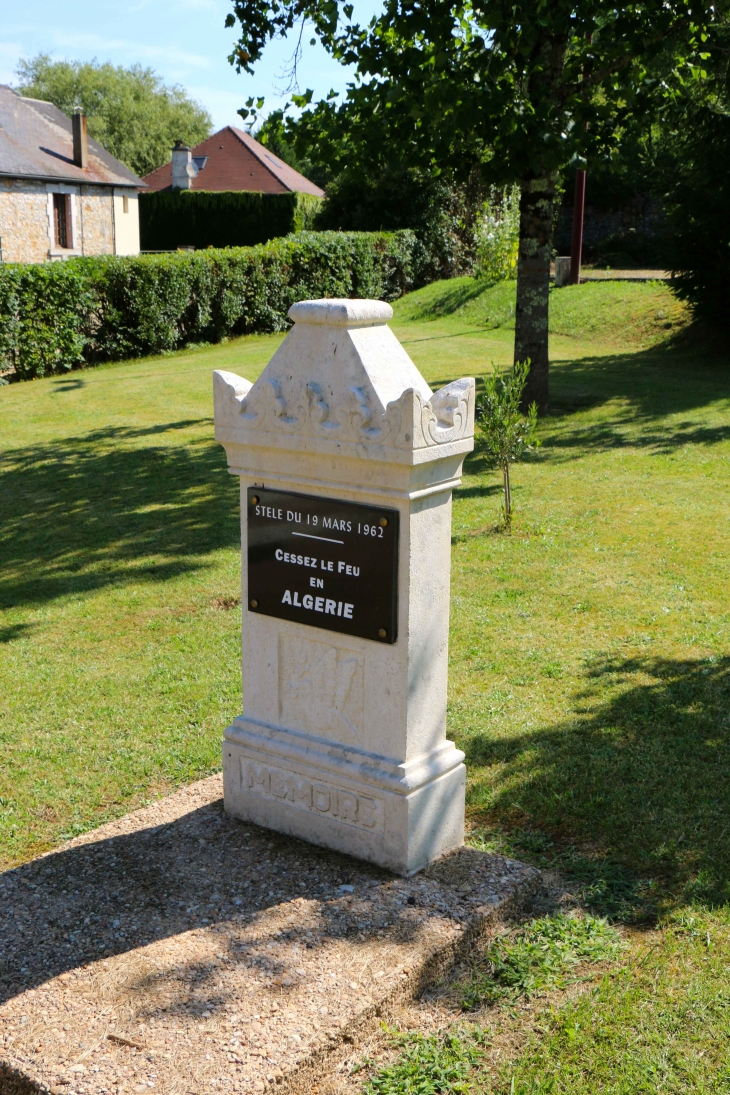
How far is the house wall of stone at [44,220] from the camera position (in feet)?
104

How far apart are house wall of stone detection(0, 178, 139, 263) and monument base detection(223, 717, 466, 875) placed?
92.7 feet

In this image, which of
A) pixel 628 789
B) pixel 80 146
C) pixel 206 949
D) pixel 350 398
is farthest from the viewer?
pixel 80 146

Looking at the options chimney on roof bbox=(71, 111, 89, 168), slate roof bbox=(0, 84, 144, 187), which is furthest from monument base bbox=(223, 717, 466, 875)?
chimney on roof bbox=(71, 111, 89, 168)

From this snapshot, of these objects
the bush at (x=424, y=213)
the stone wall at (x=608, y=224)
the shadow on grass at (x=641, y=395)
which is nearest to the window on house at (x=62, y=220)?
the bush at (x=424, y=213)

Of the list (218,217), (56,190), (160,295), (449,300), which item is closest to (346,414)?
(160,295)

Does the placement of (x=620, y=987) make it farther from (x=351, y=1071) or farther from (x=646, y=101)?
(x=646, y=101)

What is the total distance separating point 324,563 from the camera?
3818 millimetres

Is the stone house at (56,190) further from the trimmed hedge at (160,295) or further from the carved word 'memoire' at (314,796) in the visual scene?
the carved word 'memoire' at (314,796)

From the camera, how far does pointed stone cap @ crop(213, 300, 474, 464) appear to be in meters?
3.44

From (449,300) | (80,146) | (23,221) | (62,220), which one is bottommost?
(449,300)

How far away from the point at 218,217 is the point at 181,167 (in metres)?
5.29

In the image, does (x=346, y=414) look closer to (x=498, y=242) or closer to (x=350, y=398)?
(x=350, y=398)

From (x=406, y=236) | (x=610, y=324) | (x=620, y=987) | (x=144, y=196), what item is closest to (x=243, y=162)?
(x=144, y=196)

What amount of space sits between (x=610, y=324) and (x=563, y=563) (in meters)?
13.2
